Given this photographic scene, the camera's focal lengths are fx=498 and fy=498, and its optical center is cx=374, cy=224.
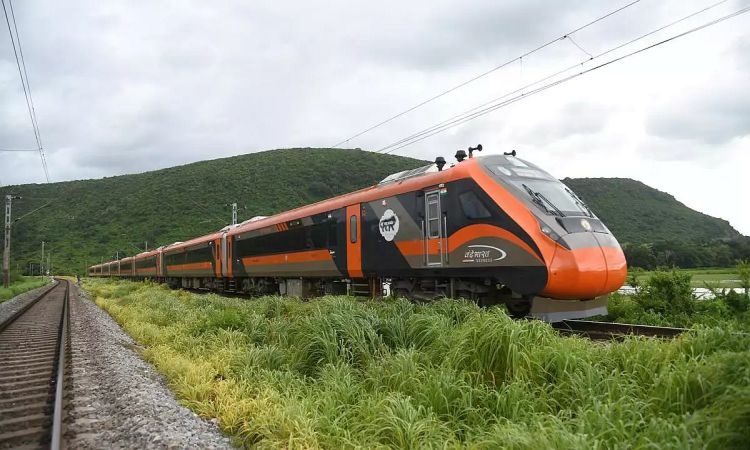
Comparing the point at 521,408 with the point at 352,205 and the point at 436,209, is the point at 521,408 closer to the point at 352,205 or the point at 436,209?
the point at 436,209

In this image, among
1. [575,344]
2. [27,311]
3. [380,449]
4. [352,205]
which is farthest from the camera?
[27,311]

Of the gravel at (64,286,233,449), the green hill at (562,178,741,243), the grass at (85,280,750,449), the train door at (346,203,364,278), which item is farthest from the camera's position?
the green hill at (562,178,741,243)

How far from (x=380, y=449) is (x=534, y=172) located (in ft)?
22.3

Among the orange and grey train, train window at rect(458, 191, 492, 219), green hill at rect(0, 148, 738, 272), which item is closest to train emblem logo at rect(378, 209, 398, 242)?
the orange and grey train

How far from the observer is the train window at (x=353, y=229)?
11942 millimetres

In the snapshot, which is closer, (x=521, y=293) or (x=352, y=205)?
(x=521, y=293)

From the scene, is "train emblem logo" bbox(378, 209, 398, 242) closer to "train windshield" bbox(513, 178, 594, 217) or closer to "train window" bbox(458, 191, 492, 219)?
"train window" bbox(458, 191, 492, 219)

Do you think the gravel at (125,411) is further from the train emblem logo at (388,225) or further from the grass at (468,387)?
the train emblem logo at (388,225)

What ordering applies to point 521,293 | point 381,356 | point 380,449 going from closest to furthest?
point 380,449, point 381,356, point 521,293

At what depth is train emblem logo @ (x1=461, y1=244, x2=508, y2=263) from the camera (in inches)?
315

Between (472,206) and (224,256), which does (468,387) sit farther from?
(224,256)

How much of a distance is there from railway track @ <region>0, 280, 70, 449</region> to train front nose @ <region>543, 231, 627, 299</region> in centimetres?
632

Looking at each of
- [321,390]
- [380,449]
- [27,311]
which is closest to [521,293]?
[321,390]

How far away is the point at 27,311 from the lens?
18000 mm
